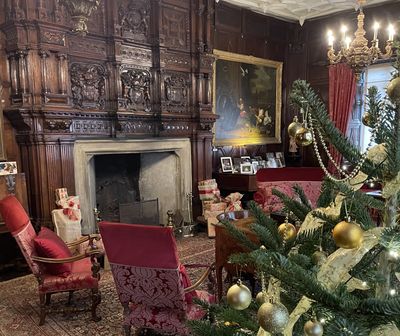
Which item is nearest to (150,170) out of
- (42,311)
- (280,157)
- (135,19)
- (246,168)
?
(246,168)

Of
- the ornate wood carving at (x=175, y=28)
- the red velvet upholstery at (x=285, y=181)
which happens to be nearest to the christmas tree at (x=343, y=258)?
the red velvet upholstery at (x=285, y=181)

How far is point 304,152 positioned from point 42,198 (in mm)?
5331

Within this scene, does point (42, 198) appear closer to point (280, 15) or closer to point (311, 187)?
point (311, 187)

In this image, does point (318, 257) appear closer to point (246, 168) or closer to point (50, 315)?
point (50, 315)

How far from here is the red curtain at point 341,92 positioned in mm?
6641

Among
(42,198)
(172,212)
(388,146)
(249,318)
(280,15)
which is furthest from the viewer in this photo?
(280,15)

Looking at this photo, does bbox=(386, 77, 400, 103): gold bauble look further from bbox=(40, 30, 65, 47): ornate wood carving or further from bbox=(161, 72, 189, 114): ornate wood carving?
bbox=(161, 72, 189, 114): ornate wood carving

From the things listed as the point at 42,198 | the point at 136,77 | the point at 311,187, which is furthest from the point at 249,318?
the point at 136,77

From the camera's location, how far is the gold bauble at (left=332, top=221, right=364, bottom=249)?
0.77 meters

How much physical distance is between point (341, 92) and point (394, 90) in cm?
651

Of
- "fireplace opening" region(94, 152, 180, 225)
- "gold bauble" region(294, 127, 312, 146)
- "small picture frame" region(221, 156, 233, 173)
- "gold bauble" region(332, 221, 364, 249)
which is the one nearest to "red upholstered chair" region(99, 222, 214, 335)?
"gold bauble" region(294, 127, 312, 146)

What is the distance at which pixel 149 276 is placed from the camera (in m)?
2.26

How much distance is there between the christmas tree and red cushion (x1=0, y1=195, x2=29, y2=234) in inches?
95.8

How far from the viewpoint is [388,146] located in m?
0.85
